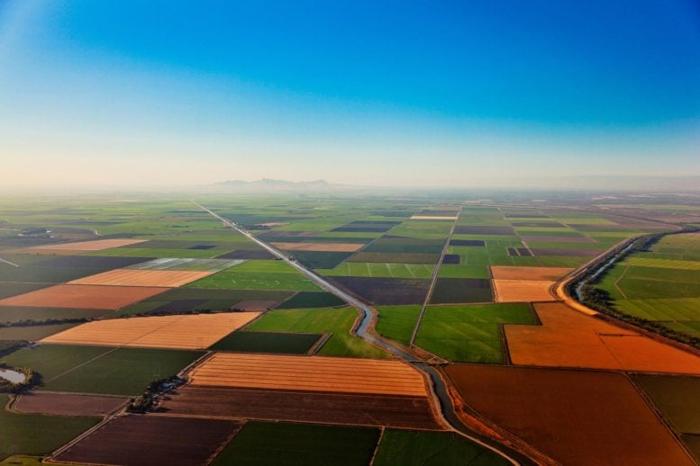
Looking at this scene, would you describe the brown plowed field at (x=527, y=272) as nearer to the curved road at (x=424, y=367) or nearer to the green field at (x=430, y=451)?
the curved road at (x=424, y=367)

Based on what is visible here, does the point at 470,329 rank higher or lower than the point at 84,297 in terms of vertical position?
lower

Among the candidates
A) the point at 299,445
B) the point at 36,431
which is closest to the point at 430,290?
the point at 299,445

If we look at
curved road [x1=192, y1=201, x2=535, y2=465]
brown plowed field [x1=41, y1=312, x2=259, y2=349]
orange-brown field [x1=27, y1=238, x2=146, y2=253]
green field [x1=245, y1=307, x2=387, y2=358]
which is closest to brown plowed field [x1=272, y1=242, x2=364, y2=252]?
curved road [x1=192, y1=201, x2=535, y2=465]

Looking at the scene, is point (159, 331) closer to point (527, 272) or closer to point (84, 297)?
point (84, 297)

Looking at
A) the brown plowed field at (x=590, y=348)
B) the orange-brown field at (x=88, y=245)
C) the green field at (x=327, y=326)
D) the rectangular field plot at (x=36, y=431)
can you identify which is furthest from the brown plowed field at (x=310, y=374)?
the orange-brown field at (x=88, y=245)

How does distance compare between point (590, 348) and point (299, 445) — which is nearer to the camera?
point (299, 445)

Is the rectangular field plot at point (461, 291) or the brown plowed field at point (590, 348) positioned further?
the rectangular field plot at point (461, 291)
